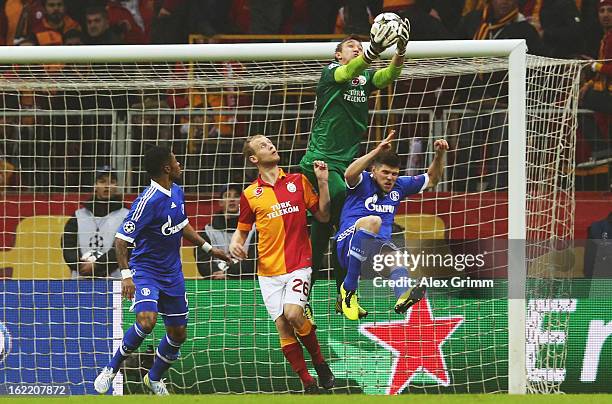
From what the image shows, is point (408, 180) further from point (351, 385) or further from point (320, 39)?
point (320, 39)

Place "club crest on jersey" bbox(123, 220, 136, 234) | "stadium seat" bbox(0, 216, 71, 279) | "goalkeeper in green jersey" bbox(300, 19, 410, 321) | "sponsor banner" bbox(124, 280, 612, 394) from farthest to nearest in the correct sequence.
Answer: "stadium seat" bbox(0, 216, 71, 279) → "sponsor banner" bbox(124, 280, 612, 394) → "club crest on jersey" bbox(123, 220, 136, 234) → "goalkeeper in green jersey" bbox(300, 19, 410, 321)

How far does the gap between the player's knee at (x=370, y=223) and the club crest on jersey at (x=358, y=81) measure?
105 cm

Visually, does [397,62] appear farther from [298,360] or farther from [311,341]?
[298,360]

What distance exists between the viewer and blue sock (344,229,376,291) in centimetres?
938

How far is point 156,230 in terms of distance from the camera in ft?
32.6

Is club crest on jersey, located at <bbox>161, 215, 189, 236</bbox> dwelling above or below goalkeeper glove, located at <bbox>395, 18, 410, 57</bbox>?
below

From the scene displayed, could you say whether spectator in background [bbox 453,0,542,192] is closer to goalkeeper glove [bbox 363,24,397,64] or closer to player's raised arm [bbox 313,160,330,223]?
player's raised arm [bbox 313,160,330,223]

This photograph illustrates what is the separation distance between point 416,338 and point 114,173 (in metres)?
3.47

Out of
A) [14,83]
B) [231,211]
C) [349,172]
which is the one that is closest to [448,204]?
[231,211]

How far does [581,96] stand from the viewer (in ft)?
43.5

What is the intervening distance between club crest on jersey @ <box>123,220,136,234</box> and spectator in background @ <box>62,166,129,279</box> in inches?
72.7

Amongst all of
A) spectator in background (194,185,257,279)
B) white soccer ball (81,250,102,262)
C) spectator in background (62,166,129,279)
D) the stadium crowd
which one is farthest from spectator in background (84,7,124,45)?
white soccer ball (81,250,102,262)

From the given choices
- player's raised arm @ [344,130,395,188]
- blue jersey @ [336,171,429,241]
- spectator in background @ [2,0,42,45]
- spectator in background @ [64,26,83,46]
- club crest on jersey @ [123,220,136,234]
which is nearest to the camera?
player's raised arm @ [344,130,395,188]

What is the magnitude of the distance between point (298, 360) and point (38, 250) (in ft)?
12.6
